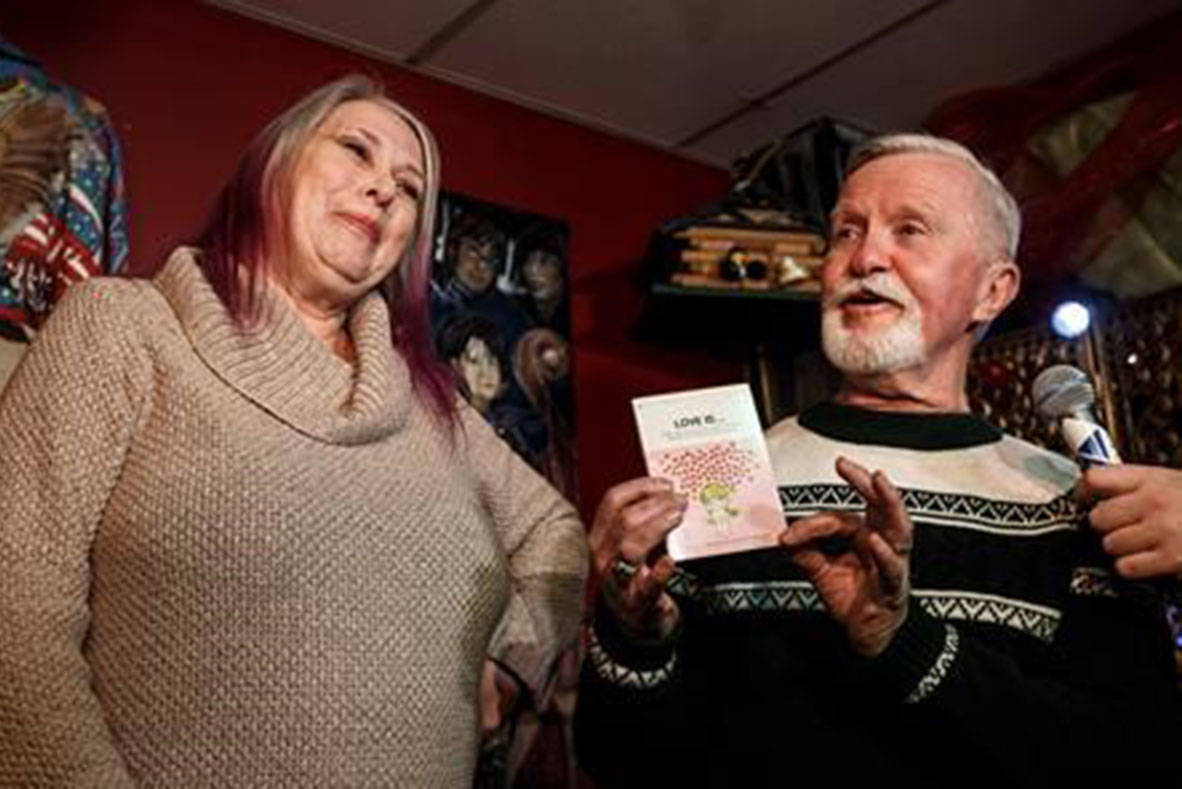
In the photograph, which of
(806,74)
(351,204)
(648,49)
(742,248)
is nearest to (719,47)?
(648,49)

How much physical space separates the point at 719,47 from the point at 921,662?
1.86 metres

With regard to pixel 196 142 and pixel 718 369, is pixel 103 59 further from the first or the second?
pixel 718 369

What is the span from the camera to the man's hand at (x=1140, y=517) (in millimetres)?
1101

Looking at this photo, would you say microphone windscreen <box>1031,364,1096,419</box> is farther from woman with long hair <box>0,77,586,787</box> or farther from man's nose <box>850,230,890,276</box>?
woman with long hair <box>0,77,586,787</box>

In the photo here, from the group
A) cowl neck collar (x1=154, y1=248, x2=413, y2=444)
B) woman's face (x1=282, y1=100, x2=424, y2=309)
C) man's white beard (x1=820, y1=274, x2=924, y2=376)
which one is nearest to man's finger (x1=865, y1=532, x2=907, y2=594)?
man's white beard (x1=820, y1=274, x2=924, y2=376)

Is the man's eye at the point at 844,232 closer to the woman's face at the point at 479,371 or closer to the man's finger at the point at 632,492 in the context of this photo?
the man's finger at the point at 632,492

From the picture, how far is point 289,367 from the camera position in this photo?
125 centimetres

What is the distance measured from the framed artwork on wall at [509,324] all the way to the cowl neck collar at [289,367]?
3.67 ft

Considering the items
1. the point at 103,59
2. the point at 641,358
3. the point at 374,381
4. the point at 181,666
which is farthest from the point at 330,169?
the point at 641,358

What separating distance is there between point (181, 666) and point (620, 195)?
2.15 metres

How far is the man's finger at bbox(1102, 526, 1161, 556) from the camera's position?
1.10 m

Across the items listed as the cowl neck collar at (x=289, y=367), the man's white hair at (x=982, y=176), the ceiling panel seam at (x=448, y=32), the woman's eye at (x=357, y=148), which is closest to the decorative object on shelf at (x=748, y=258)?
the ceiling panel seam at (x=448, y=32)

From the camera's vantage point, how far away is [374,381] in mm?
1310

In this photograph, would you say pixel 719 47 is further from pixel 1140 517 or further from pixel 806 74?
pixel 1140 517
